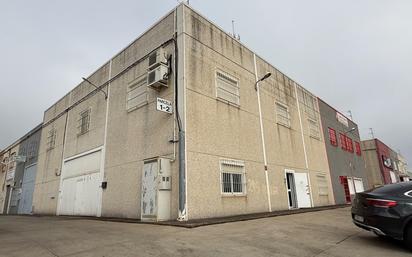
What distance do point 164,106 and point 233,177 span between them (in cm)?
381

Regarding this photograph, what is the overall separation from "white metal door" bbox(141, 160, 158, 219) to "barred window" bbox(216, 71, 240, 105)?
396 cm

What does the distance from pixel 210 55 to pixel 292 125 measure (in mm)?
7242

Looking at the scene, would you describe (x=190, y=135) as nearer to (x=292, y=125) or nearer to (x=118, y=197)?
(x=118, y=197)

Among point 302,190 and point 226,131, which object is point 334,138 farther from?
point 226,131

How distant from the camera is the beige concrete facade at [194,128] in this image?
30.5 feet

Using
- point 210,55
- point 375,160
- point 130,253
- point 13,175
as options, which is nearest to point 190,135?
point 210,55

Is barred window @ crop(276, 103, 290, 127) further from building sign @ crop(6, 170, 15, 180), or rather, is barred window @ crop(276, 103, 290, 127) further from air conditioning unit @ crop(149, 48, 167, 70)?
building sign @ crop(6, 170, 15, 180)

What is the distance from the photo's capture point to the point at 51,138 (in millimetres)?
18500

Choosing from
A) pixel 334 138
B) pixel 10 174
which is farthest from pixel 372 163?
pixel 10 174

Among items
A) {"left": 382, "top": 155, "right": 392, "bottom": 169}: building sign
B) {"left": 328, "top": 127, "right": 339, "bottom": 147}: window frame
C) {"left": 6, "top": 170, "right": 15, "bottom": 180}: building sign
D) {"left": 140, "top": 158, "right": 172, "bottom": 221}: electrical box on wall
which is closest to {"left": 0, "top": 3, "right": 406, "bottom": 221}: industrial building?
{"left": 140, "top": 158, "right": 172, "bottom": 221}: electrical box on wall

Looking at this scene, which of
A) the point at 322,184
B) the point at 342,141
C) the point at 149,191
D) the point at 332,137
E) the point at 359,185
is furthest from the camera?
the point at 359,185

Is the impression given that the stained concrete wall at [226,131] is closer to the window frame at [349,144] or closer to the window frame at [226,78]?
the window frame at [226,78]

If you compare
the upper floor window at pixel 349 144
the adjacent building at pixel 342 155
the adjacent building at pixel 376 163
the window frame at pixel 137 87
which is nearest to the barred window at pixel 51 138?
the window frame at pixel 137 87

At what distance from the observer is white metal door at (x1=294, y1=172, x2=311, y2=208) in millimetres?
14131
